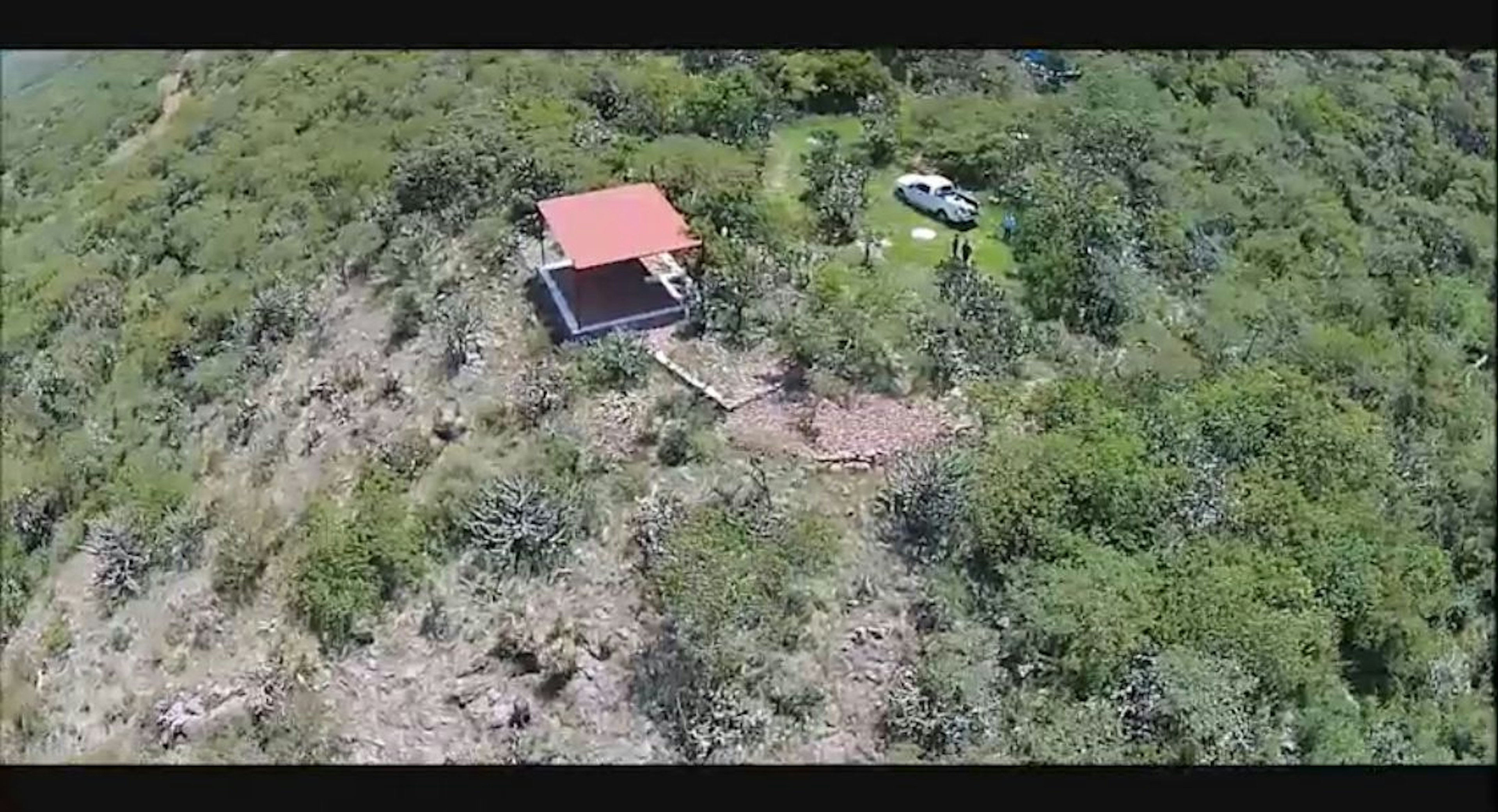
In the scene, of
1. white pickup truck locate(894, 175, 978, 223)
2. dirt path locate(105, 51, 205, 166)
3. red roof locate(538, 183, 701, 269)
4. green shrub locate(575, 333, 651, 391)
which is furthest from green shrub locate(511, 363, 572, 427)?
dirt path locate(105, 51, 205, 166)

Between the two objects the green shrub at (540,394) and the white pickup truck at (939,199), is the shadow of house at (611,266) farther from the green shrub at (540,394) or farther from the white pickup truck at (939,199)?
the white pickup truck at (939,199)

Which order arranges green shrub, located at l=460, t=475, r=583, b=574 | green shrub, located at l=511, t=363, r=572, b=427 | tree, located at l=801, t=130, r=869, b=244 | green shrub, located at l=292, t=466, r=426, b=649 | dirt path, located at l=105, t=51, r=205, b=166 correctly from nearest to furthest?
1. green shrub, located at l=292, t=466, r=426, b=649
2. green shrub, located at l=460, t=475, r=583, b=574
3. green shrub, located at l=511, t=363, r=572, b=427
4. tree, located at l=801, t=130, r=869, b=244
5. dirt path, located at l=105, t=51, r=205, b=166

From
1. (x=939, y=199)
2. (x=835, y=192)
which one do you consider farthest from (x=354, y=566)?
(x=939, y=199)

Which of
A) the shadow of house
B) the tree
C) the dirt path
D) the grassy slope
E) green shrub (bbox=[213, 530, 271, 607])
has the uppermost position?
the shadow of house

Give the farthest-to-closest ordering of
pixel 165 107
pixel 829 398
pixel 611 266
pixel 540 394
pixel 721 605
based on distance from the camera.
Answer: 1. pixel 165 107
2. pixel 611 266
3. pixel 540 394
4. pixel 829 398
5. pixel 721 605

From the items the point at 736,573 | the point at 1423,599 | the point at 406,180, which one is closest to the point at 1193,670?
the point at 1423,599

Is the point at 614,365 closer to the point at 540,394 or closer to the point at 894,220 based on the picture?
the point at 540,394

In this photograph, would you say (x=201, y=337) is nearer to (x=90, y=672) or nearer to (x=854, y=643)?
(x=90, y=672)

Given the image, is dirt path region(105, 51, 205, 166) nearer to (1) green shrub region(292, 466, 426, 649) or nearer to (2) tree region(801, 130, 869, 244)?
(2) tree region(801, 130, 869, 244)
